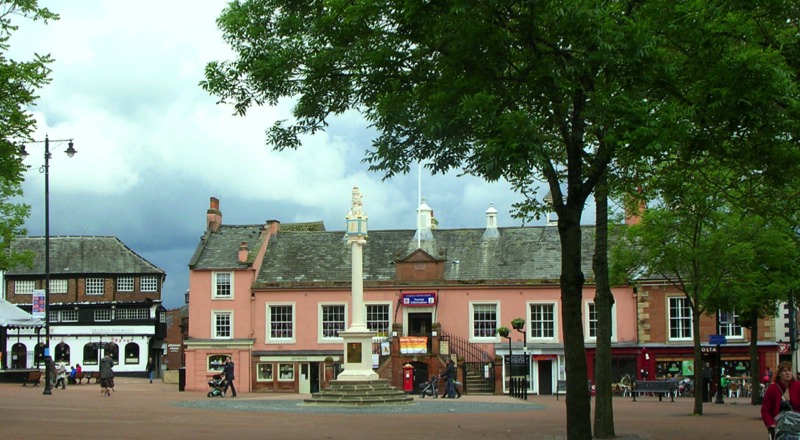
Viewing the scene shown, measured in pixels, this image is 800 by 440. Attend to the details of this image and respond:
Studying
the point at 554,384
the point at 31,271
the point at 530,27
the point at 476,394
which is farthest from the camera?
the point at 31,271

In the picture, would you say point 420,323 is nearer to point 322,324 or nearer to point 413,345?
point 413,345

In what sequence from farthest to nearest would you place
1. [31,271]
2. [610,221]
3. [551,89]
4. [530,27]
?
[31,271]
[610,221]
[551,89]
[530,27]

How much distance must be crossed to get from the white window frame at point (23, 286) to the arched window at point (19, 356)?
409cm

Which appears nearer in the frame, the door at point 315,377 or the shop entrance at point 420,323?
the door at point 315,377

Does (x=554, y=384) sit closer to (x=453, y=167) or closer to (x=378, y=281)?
(x=378, y=281)

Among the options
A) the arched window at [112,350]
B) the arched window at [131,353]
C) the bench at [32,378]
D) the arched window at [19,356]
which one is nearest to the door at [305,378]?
the bench at [32,378]

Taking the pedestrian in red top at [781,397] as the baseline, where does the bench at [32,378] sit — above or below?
below

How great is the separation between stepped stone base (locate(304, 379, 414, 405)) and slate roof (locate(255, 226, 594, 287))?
17436 mm

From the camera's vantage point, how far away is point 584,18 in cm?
1354

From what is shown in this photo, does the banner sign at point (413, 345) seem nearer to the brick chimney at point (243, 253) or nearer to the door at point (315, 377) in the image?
the door at point (315, 377)

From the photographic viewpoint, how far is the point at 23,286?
255ft

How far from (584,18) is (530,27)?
3.15 ft

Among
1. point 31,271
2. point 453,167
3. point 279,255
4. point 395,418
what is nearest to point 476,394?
point 279,255

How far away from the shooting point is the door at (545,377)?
5091cm
